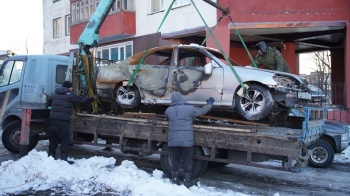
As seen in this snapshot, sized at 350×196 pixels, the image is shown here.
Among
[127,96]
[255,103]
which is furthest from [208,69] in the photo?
[127,96]

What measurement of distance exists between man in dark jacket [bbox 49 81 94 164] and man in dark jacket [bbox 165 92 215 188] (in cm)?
249

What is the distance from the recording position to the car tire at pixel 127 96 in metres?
7.88

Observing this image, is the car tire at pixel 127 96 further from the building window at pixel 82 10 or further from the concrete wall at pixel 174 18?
the building window at pixel 82 10

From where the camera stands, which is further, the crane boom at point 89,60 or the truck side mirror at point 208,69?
the crane boom at point 89,60

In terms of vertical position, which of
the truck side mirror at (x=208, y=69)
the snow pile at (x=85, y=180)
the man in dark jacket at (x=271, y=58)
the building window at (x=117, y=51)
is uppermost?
the building window at (x=117, y=51)

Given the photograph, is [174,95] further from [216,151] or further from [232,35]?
[232,35]

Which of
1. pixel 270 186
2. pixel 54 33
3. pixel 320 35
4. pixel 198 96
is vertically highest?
pixel 54 33

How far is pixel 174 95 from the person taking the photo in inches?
255

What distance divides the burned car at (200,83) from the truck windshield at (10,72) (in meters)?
2.25

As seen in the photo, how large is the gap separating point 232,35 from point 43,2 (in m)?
17.7

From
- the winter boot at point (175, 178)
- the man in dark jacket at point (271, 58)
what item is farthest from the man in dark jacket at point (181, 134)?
the man in dark jacket at point (271, 58)

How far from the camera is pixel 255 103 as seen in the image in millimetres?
6809

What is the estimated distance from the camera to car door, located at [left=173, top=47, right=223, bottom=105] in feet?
23.6

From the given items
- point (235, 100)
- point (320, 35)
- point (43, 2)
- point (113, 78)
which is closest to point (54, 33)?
point (43, 2)
